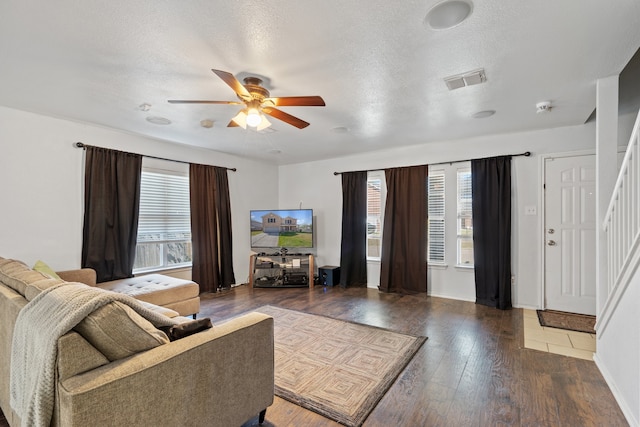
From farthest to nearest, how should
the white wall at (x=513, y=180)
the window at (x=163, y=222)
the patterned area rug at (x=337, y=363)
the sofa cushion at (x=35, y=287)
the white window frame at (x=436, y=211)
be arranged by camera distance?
the white window frame at (x=436, y=211), the window at (x=163, y=222), the white wall at (x=513, y=180), the patterned area rug at (x=337, y=363), the sofa cushion at (x=35, y=287)

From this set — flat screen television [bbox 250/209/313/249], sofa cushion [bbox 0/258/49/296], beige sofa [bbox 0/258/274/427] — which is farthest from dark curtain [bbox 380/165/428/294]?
sofa cushion [bbox 0/258/49/296]

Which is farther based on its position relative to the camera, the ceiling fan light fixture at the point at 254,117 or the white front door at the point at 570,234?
the white front door at the point at 570,234

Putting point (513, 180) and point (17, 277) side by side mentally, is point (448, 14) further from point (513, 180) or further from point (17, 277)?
point (513, 180)

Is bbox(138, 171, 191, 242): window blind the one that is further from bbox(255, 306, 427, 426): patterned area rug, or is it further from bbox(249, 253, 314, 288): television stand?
bbox(255, 306, 427, 426): patterned area rug

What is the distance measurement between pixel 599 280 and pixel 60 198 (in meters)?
5.52

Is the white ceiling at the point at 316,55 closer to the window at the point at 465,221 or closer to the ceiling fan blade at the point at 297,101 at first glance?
the ceiling fan blade at the point at 297,101

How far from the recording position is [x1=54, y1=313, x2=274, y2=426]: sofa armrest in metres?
1.14

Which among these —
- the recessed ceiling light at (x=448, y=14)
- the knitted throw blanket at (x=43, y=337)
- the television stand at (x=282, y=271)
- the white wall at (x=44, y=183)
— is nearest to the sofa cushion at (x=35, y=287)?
the knitted throw blanket at (x=43, y=337)

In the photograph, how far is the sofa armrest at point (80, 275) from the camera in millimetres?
3260

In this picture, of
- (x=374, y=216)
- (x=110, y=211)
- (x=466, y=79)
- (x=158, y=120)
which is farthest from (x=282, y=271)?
(x=466, y=79)

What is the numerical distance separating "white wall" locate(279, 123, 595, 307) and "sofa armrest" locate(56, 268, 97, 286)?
3.64 m

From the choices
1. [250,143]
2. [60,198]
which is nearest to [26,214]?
[60,198]

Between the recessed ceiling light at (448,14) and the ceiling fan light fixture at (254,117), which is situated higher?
the recessed ceiling light at (448,14)

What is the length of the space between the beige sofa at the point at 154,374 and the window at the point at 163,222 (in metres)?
2.36
